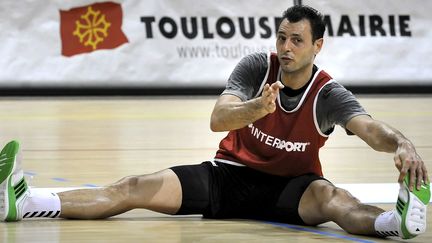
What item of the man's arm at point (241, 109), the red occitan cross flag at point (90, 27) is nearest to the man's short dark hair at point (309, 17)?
the man's arm at point (241, 109)

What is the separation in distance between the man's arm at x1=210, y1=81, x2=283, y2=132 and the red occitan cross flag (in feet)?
23.8

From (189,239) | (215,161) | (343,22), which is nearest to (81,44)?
(343,22)

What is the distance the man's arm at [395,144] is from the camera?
14.8 ft

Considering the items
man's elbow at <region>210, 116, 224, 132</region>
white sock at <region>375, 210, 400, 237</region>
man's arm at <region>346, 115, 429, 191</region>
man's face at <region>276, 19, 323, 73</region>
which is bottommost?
white sock at <region>375, 210, 400, 237</region>

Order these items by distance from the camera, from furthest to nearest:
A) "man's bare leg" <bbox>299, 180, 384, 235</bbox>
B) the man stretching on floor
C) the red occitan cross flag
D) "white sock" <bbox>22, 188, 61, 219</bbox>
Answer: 1. the red occitan cross flag
2. "white sock" <bbox>22, 188, 61, 219</bbox>
3. the man stretching on floor
4. "man's bare leg" <bbox>299, 180, 384, 235</bbox>

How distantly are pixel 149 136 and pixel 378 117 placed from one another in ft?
8.64

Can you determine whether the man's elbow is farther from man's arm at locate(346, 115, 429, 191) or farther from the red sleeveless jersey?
man's arm at locate(346, 115, 429, 191)

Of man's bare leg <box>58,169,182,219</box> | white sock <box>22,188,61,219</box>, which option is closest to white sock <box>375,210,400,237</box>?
man's bare leg <box>58,169,182,219</box>

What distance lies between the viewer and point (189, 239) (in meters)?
4.77

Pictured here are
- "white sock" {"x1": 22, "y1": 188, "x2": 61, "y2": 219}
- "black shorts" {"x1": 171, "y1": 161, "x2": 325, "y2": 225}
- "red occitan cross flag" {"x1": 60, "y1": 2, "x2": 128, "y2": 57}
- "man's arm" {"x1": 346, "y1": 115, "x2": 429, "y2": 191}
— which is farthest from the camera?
"red occitan cross flag" {"x1": 60, "y1": 2, "x2": 128, "y2": 57}

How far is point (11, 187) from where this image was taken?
201 inches

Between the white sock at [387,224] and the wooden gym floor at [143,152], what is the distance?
71 mm

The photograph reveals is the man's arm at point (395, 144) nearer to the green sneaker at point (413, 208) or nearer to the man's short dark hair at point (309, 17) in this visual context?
the green sneaker at point (413, 208)

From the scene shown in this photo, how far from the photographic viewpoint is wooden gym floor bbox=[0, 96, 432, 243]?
16.2 feet
